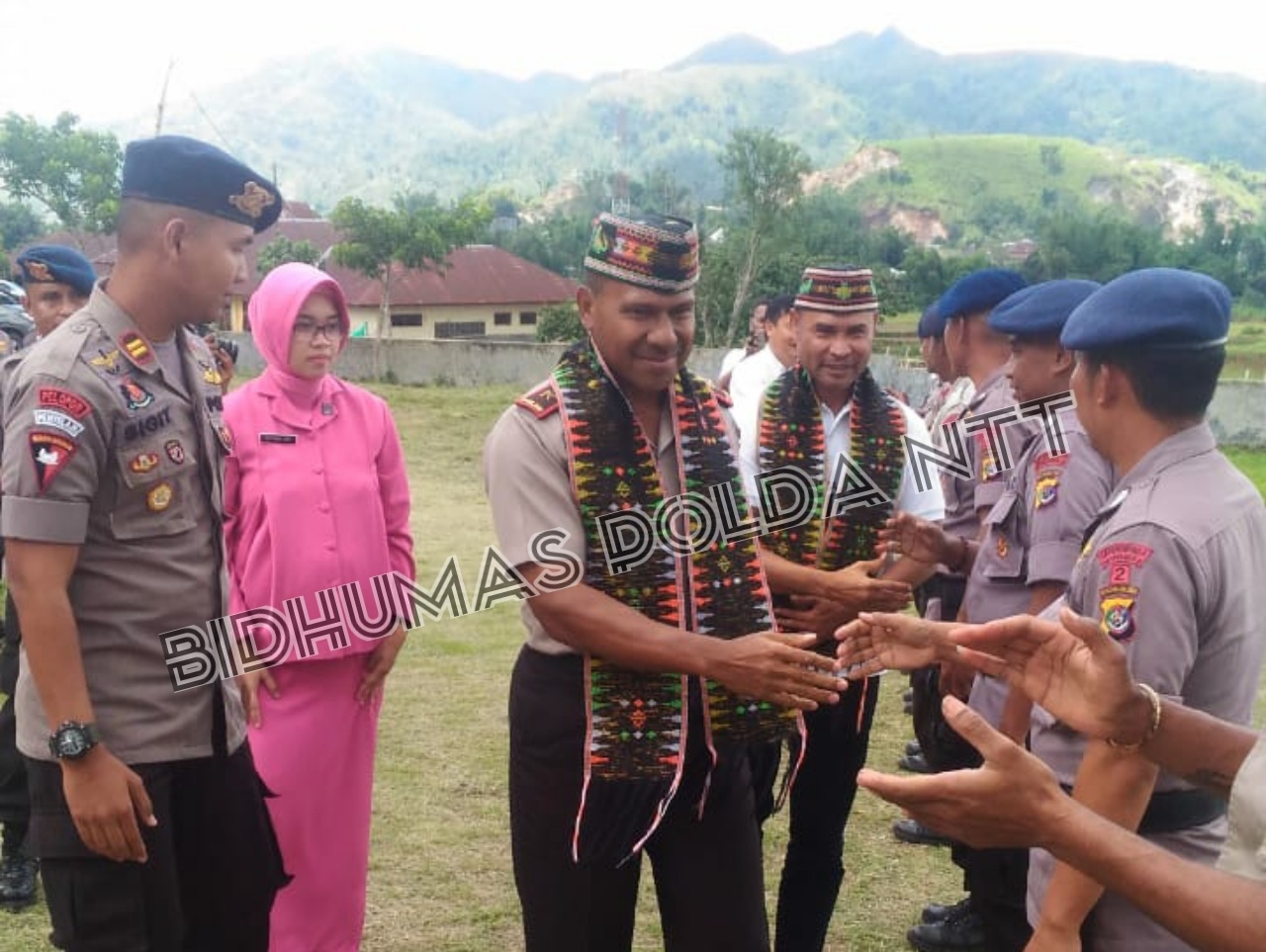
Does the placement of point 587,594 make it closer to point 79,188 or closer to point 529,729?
point 529,729

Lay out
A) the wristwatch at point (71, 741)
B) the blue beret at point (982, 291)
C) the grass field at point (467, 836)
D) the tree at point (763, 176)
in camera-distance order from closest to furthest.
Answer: the wristwatch at point (71, 741) < the grass field at point (467, 836) < the blue beret at point (982, 291) < the tree at point (763, 176)

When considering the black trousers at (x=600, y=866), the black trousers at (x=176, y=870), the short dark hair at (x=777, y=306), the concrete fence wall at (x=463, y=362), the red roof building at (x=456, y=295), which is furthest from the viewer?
the red roof building at (x=456, y=295)

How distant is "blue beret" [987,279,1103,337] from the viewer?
3279 mm

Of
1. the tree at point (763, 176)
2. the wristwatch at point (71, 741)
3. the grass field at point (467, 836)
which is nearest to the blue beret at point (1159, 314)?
the wristwatch at point (71, 741)

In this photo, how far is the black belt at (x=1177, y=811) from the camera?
6.91 ft

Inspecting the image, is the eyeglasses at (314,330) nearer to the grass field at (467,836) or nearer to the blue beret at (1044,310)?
the grass field at (467,836)

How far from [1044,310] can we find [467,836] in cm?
274

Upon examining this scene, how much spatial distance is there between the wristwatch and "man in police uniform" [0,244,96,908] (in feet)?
2.60

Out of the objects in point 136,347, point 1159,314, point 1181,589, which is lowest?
point 1181,589

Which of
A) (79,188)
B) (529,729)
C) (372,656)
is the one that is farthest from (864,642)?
(79,188)

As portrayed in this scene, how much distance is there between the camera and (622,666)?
254 centimetres

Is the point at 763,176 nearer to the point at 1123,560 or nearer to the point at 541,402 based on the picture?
the point at 541,402

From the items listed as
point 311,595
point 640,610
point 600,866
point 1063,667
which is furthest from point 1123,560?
point 311,595

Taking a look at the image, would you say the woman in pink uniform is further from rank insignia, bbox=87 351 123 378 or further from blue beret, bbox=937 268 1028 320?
blue beret, bbox=937 268 1028 320
